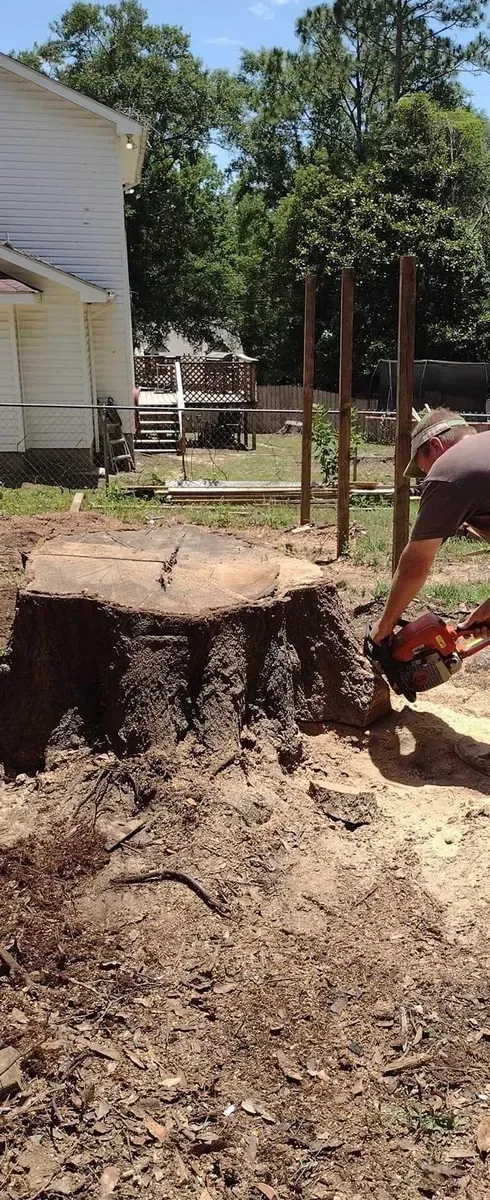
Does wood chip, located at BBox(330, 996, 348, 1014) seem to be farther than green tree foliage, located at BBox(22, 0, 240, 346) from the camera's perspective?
No

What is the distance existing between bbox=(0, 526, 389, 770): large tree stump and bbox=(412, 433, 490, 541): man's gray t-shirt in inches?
29.9

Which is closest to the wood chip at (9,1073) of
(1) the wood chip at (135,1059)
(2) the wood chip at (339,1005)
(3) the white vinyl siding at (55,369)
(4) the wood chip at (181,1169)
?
(1) the wood chip at (135,1059)

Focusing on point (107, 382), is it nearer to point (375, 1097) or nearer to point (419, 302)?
point (419, 302)

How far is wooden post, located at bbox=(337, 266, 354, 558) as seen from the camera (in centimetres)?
718

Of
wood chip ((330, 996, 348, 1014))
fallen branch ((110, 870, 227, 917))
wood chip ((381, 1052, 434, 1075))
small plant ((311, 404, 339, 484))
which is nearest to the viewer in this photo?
wood chip ((381, 1052, 434, 1075))

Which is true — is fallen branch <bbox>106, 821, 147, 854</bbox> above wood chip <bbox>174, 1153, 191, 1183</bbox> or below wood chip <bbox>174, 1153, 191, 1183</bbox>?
above

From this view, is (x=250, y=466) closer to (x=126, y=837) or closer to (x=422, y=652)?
(x=422, y=652)

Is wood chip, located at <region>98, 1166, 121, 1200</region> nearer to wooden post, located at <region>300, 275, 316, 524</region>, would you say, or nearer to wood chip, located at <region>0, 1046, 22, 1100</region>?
wood chip, located at <region>0, 1046, 22, 1100</region>

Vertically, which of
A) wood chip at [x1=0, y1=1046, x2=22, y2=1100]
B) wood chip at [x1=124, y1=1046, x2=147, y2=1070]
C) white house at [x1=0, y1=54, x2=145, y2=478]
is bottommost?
wood chip at [x1=124, y1=1046, x2=147, y2=1070]

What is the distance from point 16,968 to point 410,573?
2.17 metres

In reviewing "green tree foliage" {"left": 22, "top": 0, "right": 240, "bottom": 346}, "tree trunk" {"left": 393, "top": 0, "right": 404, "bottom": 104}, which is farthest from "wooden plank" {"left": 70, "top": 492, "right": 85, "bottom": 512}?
"tree trunk" {"left": 393, "top": 0, "right": 404, "bottom": 104}

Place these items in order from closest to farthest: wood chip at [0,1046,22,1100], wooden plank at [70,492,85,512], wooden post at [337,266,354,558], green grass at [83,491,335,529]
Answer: wood chip at [0,1046,22,1100] → wooden post at [337,266,354,558] → green grass at [83,491,335,529] → wooden plank at [70,492,85,512]

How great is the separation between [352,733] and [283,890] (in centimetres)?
138

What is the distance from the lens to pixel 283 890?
10.3ft
